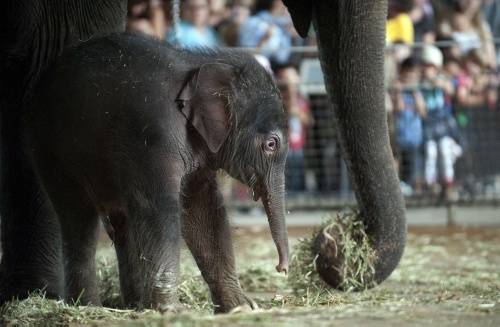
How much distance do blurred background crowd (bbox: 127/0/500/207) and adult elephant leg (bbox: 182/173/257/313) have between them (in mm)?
7767

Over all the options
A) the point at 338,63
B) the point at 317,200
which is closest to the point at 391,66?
the point at 317,200

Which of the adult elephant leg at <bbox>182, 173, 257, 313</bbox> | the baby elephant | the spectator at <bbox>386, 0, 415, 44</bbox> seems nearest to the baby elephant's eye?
the baby elephant

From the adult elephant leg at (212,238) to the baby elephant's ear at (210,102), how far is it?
1.11 feet

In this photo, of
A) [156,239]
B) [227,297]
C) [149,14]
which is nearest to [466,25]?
[149,14]

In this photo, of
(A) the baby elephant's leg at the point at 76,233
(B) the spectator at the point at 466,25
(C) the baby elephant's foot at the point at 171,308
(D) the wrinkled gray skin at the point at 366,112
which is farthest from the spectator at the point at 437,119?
(C) the baby elephant's foot at the point at 171,308

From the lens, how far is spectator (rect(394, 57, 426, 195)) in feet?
44.8

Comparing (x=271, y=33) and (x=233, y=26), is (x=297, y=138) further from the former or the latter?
(x=233, y=26)

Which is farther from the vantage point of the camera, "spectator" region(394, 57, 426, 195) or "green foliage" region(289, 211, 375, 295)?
"spectator" region(394, 57, 426, 195)

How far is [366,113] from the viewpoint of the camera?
5.68 metres

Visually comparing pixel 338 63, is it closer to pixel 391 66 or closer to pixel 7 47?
pixel 7 47

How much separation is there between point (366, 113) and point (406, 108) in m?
8.07

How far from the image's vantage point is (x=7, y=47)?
607 cm

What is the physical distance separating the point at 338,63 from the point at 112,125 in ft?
4.23

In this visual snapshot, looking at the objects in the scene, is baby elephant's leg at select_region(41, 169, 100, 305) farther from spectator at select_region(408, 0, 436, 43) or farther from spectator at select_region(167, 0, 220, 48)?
spectator at select_region(408, 0, 436, 43)
